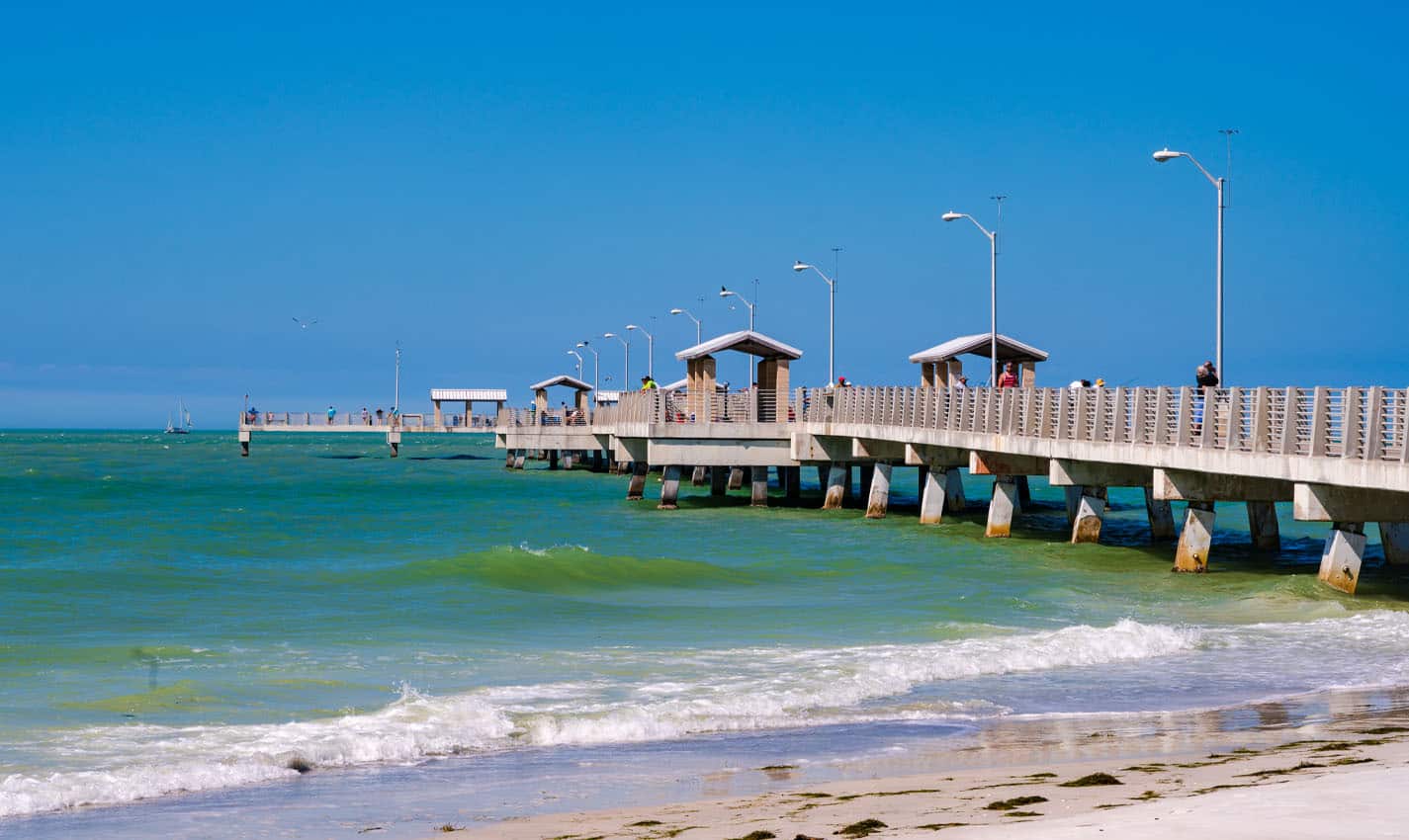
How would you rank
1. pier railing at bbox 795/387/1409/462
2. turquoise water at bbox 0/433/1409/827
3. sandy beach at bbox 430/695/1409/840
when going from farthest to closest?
pier railing at bbox 795/387/1409/462, turquoise water at bbox 0/433/1409/827, sandy beach at bbox 430/695/1409/840

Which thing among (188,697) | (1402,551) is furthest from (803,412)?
(188,697)

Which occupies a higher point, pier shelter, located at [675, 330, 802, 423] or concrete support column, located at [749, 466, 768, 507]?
→ pier shelter, located at [675, 330, 802, 423]

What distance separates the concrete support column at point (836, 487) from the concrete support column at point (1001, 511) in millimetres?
11803

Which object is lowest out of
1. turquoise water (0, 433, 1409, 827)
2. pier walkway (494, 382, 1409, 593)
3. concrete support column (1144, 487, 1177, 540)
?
turquoise water (0, 433, 1409, 827)

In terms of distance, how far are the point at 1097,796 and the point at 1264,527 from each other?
86.2 ft

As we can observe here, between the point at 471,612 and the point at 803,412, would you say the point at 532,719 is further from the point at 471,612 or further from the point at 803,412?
the point at 803,412

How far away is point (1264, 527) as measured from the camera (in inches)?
1347

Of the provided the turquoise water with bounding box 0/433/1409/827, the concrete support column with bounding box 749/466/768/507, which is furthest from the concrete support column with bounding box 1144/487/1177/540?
the concrete support column with bounding box 749/466/768/507

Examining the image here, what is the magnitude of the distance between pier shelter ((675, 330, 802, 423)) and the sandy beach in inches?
1484

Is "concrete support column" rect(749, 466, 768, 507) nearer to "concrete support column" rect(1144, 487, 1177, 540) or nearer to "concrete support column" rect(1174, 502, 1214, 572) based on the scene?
"concrete support column" rect(1144, 487, 1177, 540)

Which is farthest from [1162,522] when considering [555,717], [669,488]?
[555,717]

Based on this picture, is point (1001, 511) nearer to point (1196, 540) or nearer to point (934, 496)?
point (934, 496)

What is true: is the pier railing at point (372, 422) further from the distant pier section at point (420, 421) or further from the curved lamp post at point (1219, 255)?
the curved lamp post at point (1219, 255)

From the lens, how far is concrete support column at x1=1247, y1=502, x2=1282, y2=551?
34.0 meters
